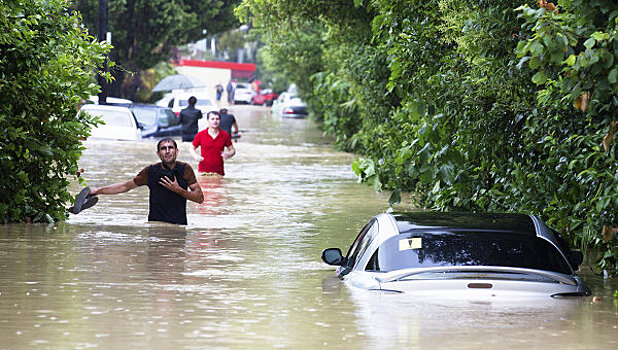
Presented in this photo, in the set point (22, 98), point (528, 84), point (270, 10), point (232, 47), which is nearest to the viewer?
point (528, 84)

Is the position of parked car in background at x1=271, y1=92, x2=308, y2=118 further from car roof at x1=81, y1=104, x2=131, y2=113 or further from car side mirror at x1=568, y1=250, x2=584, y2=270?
car side mirror at x1=568, y1=250, x2=584, y2=270

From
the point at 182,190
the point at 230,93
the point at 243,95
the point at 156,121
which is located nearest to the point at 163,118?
the point at 156,121

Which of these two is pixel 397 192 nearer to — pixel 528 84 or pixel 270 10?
pixel 528 84

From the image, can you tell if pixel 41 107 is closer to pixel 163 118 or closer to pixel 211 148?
pixel 211 148

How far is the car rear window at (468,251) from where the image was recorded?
868 centimetres

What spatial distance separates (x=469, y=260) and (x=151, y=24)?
4173cm

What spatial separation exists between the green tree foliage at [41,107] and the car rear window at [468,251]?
747 cm

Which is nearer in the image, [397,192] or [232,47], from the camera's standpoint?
[397,192]

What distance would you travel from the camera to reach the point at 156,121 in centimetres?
3647

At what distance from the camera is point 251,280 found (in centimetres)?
1163

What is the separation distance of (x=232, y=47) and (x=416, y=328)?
380ft

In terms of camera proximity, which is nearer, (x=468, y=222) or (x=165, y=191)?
(x=468, y=222)

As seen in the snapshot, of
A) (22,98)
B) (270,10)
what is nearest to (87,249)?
(22,98)

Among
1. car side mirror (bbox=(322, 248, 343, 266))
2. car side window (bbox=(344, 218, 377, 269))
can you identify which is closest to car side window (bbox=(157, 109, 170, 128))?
car side window (bbox=(344, 218, 377, 269))
